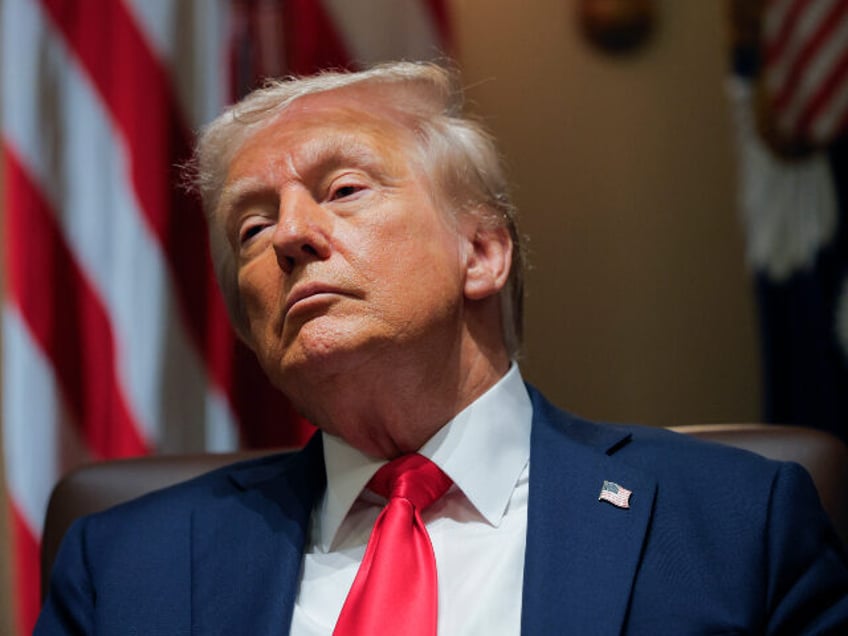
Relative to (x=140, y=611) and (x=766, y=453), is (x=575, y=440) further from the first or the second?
(x=140, y=611)

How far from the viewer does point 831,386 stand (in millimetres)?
2604

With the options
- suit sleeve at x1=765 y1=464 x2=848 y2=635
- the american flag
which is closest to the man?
suit sleeve at x1=765 y1=464 x2=848 y2=635

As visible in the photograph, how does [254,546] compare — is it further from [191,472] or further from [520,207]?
[520,207]

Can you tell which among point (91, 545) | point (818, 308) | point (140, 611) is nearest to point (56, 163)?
point (91, 545)

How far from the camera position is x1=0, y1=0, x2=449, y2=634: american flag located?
2385 mm

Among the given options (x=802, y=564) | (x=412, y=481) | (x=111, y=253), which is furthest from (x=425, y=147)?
(x=111, y=253)

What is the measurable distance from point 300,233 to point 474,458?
0.38 meters

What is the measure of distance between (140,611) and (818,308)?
1667 millimetres

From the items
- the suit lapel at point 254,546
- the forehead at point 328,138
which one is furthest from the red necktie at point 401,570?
the forehead at point 328,138

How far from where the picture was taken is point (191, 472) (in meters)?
1.90

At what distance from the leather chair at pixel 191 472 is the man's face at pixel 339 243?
29 cm

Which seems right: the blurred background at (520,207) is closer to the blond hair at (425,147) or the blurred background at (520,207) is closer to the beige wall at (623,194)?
the beige wall at (623,194)

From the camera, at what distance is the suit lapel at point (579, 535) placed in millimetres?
1401

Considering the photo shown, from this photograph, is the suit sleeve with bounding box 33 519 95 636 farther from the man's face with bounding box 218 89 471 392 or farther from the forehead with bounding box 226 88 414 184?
the forehead with bounding box 226 88 414 184
